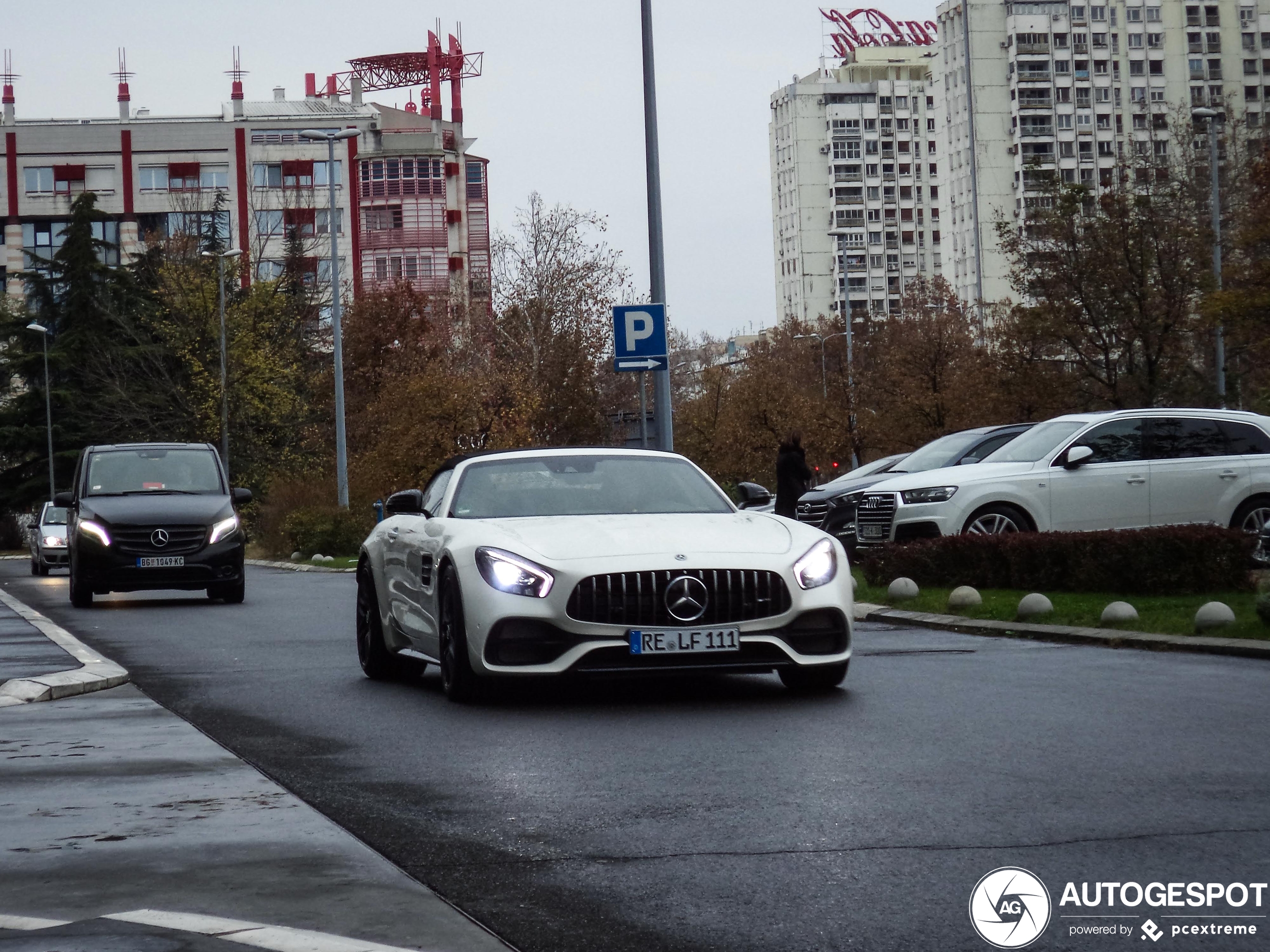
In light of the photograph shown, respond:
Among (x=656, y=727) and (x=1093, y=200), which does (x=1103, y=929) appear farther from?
(x=1093, y=200)

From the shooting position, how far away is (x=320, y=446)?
68.0 metres

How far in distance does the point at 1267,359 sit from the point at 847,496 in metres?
32.0

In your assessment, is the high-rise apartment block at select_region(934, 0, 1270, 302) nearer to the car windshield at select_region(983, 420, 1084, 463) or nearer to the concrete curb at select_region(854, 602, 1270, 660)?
the car windshield at select_region(983, 420, 1084, 463)

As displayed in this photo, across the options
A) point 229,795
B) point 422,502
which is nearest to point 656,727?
point 229,795

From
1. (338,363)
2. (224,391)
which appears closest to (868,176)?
(224,391)

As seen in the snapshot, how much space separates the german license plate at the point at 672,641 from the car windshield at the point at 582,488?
4.33ft

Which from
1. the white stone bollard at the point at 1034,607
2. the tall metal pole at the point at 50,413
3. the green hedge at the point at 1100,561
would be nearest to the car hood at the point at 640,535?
the white stone bollard at the point at 1034,607

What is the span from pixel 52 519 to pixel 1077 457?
29.4 m

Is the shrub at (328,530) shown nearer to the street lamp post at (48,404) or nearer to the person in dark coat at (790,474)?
the person in dark coat at (790,474)

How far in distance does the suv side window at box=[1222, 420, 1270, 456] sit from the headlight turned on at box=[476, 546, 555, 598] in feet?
39.7

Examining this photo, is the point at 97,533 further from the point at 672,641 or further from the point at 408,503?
the point at 672,641

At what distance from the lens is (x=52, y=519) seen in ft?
143

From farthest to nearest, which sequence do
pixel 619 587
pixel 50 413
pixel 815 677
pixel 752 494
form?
pixel 50 413, pixel 752 494, pixel 815 677, pixel 619 587

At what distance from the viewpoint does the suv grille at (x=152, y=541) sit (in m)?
22.3
